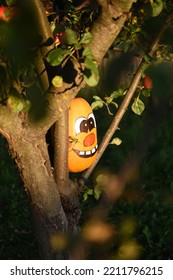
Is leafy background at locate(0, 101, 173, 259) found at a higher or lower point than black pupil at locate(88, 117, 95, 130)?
lower

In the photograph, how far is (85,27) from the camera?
1.90m

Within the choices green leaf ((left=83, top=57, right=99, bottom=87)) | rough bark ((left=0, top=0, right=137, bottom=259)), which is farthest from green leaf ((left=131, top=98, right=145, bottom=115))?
green leaf ((left=83, top=57, right=99, bottom=87))

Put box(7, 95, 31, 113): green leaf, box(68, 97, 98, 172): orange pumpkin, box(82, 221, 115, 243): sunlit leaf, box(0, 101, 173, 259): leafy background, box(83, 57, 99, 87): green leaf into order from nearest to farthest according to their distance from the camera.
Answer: box(83, 57, 99, 87): green leaf → box(7, 95, 31, 113): green leaf → box(68, 97, 98, 172): orange pumpkin → box(82, 221, 115, 243): sunlit leaf → box(0, 101, 173, 259): leafy background

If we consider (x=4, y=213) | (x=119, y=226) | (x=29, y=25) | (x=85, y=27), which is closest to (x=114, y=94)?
(x=85, y=27)

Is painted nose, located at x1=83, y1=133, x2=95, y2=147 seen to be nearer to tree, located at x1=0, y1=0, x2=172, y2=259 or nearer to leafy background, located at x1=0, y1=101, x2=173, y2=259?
tree, located at x1=0, y1=0, x2=172, y2=259

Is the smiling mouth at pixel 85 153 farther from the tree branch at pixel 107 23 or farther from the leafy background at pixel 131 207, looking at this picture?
the tree branch at pixel 107 23

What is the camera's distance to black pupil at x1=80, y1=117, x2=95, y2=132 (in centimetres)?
244

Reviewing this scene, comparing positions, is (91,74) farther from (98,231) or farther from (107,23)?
(98,231)

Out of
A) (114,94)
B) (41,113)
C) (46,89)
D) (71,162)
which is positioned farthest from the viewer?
A: (71,162)

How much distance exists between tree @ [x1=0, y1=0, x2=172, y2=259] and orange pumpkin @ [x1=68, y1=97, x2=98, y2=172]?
0.50 ft

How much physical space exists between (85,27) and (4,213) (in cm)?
307

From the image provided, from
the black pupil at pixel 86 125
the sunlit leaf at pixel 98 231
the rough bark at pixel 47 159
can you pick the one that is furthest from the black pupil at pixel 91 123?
the sunlit leaf at pixel 98 231

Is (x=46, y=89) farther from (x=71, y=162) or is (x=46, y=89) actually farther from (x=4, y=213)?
(x=4, y=213)

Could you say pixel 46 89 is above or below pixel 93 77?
below
